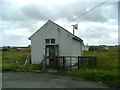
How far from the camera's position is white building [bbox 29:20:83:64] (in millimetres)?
17859

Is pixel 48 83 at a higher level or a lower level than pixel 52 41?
lower

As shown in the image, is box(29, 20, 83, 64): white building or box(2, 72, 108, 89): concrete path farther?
box(29, 20, 83, 64): white building

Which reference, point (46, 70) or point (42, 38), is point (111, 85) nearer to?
point (46, 70)

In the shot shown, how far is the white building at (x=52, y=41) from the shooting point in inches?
703

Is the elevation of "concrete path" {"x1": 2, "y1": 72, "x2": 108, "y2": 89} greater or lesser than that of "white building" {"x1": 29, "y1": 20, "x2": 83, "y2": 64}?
lesser

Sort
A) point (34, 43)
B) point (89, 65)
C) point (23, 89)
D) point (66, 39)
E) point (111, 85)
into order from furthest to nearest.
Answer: point (34, 43) → point (66, 39) → point (89, 65) → point (111, 85) → point (23, 89)

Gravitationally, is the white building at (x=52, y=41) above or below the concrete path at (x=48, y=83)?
above

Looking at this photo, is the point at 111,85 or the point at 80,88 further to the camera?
the point at 111,85

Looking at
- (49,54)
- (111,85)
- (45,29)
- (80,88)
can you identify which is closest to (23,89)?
(80,88)

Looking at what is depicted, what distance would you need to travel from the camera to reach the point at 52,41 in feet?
59.6

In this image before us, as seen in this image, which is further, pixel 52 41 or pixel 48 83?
pixel 52 41

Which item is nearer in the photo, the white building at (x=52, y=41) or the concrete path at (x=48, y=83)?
the concrete path at (x=48, y=83)

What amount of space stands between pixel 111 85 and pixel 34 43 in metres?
11.5

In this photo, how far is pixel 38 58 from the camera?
18906mm
